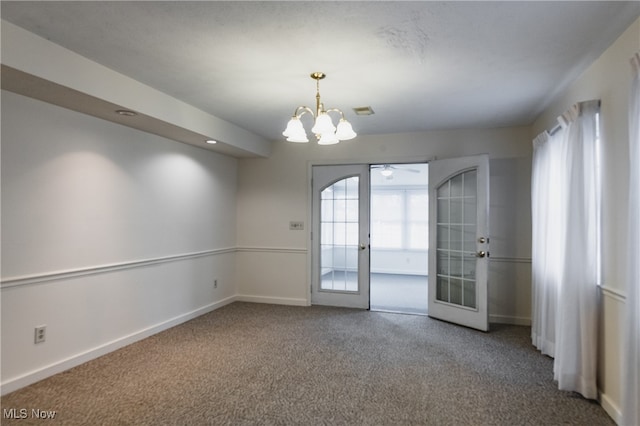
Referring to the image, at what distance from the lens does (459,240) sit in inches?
180

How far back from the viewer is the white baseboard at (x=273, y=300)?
546cm

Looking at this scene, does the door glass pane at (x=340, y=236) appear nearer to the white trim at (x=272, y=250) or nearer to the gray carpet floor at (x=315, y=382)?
the white trim at (x=272, y=250)

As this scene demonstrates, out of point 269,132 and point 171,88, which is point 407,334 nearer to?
point 269,132

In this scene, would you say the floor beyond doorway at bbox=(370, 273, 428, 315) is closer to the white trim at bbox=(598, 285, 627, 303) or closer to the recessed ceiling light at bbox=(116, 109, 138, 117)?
the white trim at bbox=(598, 285, 627, 303)

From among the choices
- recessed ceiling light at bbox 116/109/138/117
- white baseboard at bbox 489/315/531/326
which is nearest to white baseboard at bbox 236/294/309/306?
white baseboard at bbox 489/315/531/326

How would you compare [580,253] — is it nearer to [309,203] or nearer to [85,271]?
[309,203]

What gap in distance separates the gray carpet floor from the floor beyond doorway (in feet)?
3.62

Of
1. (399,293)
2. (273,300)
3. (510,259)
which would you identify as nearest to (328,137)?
(510,259)

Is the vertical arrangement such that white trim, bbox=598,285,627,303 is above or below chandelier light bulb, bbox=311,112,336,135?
below

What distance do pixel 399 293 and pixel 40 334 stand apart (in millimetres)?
5185

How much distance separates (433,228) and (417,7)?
10.7 feet

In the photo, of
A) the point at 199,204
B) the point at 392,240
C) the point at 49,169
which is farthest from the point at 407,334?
the point at 392,240

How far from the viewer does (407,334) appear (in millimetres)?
4129

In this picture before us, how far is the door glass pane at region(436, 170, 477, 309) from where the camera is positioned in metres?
4.43
